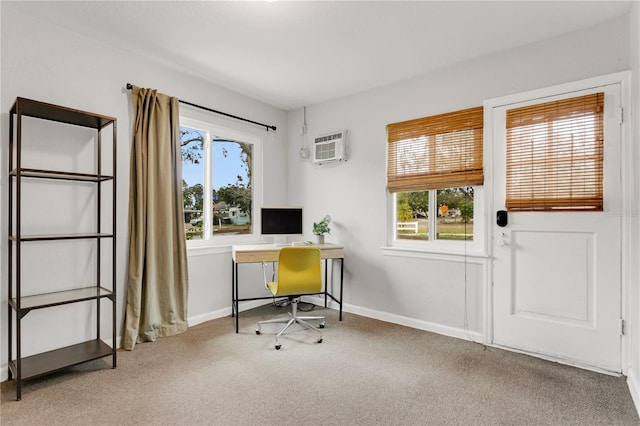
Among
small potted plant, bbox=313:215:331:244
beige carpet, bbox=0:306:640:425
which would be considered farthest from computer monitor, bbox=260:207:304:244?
beige carpet, bbox=0:306:640:425

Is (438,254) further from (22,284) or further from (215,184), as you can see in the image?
(22,284)

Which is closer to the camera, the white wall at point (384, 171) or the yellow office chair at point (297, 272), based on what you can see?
the white wall at point (384, 171)

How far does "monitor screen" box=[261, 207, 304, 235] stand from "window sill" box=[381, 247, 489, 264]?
994 millimetres

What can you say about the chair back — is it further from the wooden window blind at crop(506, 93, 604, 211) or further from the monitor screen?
the wooden window blind at crop(506, 93, 604, 211)

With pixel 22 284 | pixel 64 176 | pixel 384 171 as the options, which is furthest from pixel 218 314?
pixel 384 171

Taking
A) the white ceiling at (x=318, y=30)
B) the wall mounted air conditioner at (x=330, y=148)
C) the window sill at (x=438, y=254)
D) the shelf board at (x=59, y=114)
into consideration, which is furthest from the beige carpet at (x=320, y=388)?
the white ceiling at (x=318, y=30)

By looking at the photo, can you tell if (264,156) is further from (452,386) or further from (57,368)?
(452,386)

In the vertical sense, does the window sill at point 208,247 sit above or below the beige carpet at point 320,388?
above

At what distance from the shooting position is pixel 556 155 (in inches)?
102

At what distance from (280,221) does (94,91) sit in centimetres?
203

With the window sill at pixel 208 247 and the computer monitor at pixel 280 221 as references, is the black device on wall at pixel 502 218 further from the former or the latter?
the window sill at pixel 208 247

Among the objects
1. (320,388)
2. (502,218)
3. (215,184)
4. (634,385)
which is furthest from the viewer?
(215,184)

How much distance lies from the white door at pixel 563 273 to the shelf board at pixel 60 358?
10.4 ft

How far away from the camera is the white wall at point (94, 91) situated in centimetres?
230
